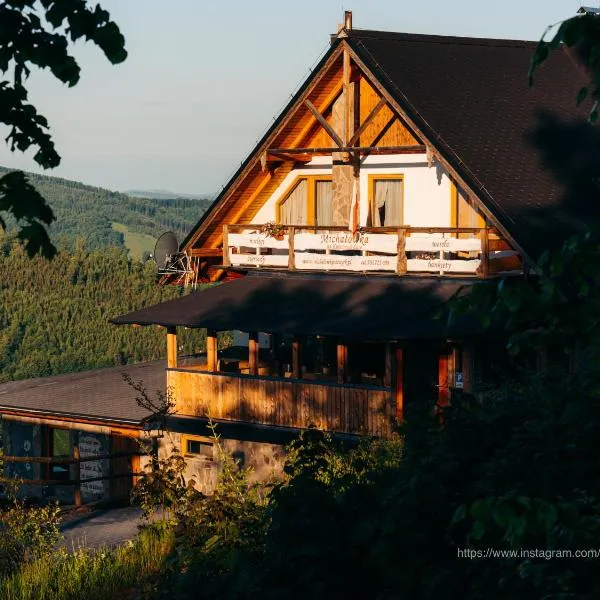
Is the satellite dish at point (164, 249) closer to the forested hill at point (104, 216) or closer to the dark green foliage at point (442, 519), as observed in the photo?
the dark green foliage at point (442, 519)

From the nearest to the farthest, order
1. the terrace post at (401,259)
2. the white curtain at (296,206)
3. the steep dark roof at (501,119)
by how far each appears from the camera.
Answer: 1. the steep dark roof at (501,119)
2. the terrace post at (401,259)
3. the white curtain at (296,206)

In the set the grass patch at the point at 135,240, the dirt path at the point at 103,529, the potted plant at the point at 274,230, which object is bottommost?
the dirt path at the point at 103,529

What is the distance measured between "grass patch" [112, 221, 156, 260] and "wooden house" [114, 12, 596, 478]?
421 feet

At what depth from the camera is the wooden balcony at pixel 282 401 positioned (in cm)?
2628

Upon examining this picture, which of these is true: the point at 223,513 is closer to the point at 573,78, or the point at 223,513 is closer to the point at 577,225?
the point at 577,225

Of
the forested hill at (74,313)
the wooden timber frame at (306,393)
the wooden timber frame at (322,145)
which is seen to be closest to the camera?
the wooden timber frame at (306,393)

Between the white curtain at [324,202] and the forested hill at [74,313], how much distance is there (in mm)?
29806

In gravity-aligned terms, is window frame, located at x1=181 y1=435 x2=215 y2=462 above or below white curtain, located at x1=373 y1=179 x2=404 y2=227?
below

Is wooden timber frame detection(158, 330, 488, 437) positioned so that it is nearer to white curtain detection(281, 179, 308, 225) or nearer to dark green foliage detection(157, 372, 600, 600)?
white curtain detection(281, 179, 308, 225)

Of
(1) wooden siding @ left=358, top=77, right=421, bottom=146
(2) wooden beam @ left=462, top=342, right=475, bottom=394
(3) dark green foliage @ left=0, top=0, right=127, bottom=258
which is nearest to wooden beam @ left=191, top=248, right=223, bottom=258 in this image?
(1) wooden siding @ left=358, top=77, right=421, bottom=146

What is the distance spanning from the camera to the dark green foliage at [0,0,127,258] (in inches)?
300

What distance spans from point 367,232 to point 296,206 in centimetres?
325

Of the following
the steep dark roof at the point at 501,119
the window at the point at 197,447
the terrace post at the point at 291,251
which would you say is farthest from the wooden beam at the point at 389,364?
the window at the point at 197,447

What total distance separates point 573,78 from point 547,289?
87.5 feet
